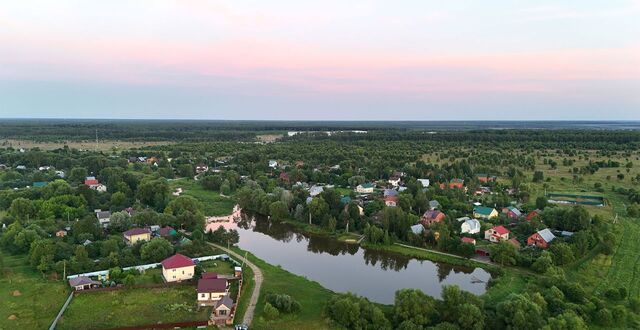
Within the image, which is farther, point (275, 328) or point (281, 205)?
point (281, 205)

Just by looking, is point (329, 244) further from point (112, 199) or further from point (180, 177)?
point (180, 177)

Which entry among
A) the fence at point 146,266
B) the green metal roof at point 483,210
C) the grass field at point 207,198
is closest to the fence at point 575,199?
the green metal roof at point 483,210

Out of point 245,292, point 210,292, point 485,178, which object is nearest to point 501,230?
point 245,292

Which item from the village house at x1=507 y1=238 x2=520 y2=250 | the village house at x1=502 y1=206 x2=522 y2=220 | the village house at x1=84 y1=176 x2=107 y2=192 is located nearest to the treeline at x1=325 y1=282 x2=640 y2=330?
the village house at x1=507 y1=238 x2=520 y2=250

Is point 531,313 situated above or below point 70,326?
above

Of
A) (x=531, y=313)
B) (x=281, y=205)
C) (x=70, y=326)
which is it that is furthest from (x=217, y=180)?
(x=531, y=313)

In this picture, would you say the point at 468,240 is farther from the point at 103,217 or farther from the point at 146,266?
the point at 103,217
